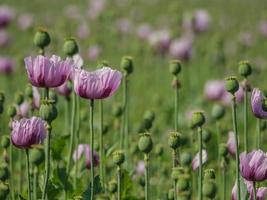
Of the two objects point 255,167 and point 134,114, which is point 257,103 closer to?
point 255,167

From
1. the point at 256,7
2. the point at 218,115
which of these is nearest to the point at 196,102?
the point at 218,115

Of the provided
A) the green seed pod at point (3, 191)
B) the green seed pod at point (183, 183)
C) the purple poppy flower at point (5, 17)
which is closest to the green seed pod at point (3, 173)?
the green seed pod at point (3, 191)

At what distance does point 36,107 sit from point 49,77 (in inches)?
30.3

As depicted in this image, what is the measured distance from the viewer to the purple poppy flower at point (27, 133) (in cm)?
210

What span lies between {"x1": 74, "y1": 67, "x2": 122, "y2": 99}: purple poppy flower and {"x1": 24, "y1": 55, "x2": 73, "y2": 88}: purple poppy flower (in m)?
0.05

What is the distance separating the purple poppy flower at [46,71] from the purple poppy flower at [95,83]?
0.05 metres

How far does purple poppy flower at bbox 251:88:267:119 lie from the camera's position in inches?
86.0

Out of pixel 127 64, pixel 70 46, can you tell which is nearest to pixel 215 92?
pixel 127 64

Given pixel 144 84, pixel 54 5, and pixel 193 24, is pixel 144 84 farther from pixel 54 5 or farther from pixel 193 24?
pixel 54 5

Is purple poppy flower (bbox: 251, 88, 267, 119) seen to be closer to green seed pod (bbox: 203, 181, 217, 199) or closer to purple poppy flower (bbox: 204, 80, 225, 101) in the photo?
green seed pod (bbox: 203, 181, 217, 199)

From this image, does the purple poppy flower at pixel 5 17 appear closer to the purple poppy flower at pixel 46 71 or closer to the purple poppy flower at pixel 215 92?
the purple poppy flower at pixel 215 92

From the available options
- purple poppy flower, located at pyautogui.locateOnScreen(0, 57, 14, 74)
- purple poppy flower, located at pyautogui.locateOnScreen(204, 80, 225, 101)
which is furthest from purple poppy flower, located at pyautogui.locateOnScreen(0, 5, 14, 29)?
purple poppy flower, located at pyautogui.locateOnScreen(204, 80, 225, 101)

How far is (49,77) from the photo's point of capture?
2146 mm

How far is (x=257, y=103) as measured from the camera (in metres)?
2.20
